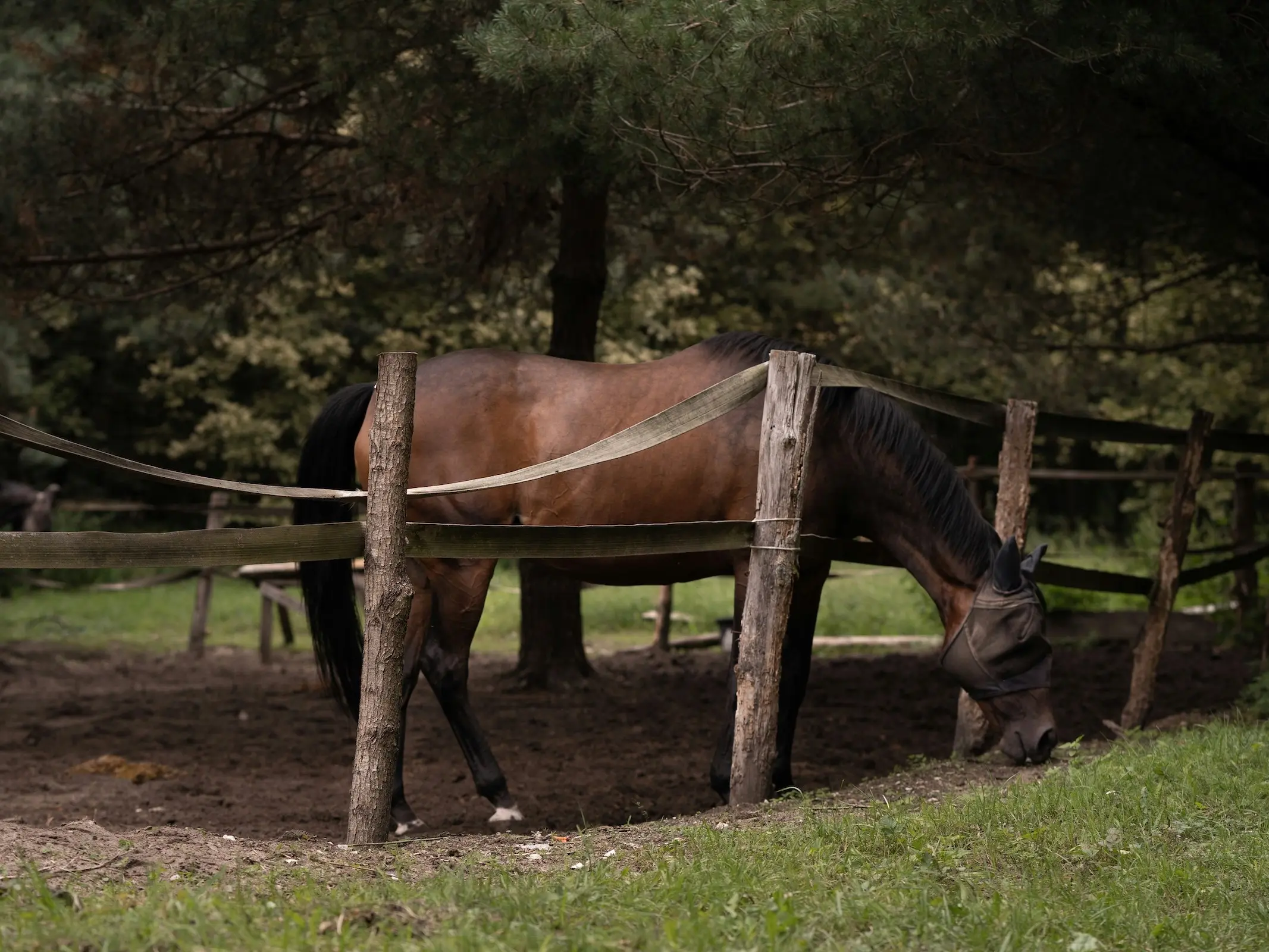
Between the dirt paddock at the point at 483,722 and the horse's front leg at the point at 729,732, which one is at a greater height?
the horse's front leg at the point at 729,732

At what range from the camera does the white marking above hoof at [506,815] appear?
230 inches

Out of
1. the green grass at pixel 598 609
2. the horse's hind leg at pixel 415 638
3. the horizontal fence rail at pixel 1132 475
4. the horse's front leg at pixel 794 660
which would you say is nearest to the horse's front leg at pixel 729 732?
the horse's front leg at pixel 794 660

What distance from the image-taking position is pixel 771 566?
5051 millimetres

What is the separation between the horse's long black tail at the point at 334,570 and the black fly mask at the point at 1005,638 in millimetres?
2707

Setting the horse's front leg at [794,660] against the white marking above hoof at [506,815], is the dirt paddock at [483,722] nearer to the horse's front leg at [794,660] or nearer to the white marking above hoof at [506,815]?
the white marking above hoof at [506,815]

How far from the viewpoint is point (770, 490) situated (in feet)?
16.7

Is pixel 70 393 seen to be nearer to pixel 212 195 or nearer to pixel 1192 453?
pixel 212 195

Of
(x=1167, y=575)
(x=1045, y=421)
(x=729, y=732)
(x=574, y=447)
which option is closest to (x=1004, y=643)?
(x=729, y=732)

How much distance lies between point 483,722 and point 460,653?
258 centimetres

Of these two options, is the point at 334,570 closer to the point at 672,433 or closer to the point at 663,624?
the point at 672,433

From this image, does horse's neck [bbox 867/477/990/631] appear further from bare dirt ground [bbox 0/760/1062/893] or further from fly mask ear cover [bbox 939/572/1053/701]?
→ bare dirt ground [bbox 0/760/1062/893]

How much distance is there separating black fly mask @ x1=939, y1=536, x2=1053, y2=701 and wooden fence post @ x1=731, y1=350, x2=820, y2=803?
3.79 ft

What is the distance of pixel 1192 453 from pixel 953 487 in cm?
200

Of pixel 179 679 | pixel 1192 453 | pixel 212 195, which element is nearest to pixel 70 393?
pixel 179 679
